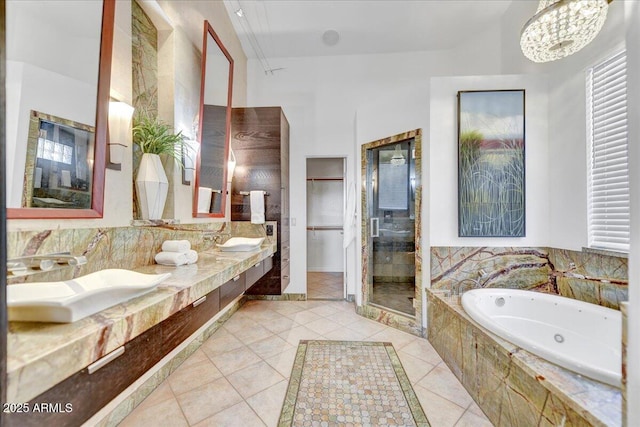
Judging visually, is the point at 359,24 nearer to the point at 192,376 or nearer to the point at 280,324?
the point at 280,324

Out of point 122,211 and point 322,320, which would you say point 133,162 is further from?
point 322,320

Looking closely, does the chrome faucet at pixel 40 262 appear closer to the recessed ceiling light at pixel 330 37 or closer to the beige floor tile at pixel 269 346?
the beige floor tile at pixel 269 346

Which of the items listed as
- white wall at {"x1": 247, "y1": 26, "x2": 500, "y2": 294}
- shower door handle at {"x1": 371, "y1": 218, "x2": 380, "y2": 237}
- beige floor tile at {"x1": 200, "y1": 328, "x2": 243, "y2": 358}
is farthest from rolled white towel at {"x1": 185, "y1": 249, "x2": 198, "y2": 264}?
shower door handle at {"x1": 371, "y1": 218, "x2": 380, "y2": 237}

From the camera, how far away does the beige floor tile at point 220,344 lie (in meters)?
2.15

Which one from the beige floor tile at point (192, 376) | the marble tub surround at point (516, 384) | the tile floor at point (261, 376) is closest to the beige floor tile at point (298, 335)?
the tile floor at point (261, 376)

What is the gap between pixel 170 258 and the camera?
1484 mm

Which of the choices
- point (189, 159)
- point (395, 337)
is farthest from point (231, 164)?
point (395, 337)

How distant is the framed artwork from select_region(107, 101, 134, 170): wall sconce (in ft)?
8.47

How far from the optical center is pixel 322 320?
109 inches

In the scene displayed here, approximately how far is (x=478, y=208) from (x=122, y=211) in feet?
9.06

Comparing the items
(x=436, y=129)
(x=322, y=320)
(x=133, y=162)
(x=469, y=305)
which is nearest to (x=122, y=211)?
(x=133, y=162)

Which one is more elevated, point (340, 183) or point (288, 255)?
point (340, 183)

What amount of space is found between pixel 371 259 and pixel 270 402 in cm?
182

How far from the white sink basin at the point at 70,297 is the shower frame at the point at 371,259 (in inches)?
88.9
